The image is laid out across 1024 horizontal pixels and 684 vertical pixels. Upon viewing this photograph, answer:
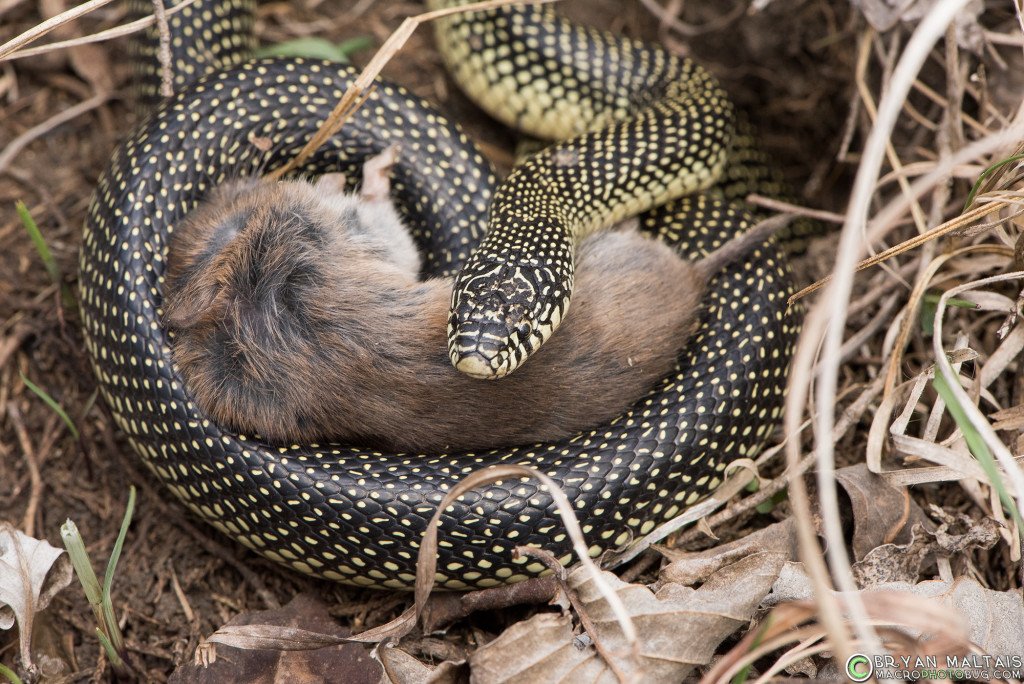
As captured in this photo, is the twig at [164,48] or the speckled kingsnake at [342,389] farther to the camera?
the twig at [164,48]

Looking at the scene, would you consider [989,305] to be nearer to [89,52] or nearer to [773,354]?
[773,354]

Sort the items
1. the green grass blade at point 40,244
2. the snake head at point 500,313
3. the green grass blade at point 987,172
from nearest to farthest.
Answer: the snake head at point 500,313, the green grass blade at point 987,172, the green grass blade at point 40,244

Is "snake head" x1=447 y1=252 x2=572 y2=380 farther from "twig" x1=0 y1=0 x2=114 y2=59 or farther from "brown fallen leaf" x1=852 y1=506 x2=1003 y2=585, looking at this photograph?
"twig" x1=0 y1=0 x2=114 y2=59

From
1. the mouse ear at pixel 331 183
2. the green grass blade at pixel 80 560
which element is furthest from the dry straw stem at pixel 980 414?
the green grass blade at pixel 80 560

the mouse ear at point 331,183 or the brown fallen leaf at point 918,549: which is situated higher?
the mouse ear at point 331,183

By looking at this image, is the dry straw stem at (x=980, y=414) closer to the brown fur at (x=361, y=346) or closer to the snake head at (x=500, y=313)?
the brown fur at (x=361, y=346)

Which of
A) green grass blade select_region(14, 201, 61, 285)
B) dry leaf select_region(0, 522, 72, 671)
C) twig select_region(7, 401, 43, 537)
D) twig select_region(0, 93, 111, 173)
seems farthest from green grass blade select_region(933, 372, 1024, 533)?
twig select_region(0, 93, 111, 173)

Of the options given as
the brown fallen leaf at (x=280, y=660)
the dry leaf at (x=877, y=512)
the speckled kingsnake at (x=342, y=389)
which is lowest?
the brown fallen leaf at (x=280, y=660)
